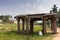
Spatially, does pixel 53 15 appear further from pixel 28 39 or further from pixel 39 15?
pixel 28 39

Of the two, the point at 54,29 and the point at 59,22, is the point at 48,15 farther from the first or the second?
the point at 59,22

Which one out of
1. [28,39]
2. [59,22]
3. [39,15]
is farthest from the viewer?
[59,22]

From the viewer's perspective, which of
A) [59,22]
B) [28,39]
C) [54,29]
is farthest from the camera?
[59,22]

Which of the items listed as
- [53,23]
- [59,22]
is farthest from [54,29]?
[59,22]

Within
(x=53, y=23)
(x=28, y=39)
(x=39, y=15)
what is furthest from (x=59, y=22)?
(x=28, y=39)

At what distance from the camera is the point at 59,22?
56469 millimetres

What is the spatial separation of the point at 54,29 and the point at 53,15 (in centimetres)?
276

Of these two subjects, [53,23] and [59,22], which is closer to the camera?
[53,23]

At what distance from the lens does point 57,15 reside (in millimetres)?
20594

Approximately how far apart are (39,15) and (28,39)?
17845mm

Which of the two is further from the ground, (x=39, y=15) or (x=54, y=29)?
(x=39, y=15)

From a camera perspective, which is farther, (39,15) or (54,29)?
(54,29)

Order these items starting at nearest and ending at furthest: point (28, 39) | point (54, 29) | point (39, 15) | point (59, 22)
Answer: point (28, 39)
point (39, 15)
point (54, 29)
point (59, 22)

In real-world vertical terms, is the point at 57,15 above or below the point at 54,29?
above
